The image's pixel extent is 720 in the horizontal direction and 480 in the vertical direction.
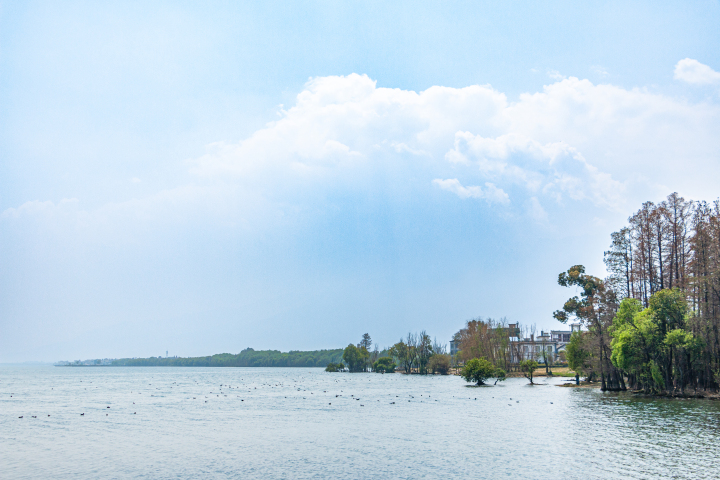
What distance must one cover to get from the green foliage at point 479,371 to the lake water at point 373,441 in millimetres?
43365

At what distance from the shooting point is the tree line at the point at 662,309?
6946 centimetres

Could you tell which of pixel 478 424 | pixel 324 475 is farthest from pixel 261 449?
pixel 478 424

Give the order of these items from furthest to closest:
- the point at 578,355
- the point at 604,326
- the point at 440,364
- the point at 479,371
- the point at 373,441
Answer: the point at 440,364, the point at 479,371, the point at 578,355, the point at 604,326, the point at 373,441

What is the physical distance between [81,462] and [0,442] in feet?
48.0

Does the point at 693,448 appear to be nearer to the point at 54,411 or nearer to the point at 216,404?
the point at 216,404

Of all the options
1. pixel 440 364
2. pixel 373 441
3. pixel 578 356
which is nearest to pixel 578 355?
pixel 578 356

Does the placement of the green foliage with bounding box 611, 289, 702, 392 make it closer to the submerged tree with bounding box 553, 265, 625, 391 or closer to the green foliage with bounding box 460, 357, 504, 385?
the submerged tree with bounding box 553, 265, 625, 391

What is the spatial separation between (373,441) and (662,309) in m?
50.0

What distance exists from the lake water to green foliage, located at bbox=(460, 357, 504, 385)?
1707 inches

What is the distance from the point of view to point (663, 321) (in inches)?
2854

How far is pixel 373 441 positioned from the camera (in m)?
42.8

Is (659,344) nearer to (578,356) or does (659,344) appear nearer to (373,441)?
(578,356)

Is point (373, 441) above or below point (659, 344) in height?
below

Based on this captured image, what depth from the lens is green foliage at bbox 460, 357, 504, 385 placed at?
115812 millimetres
